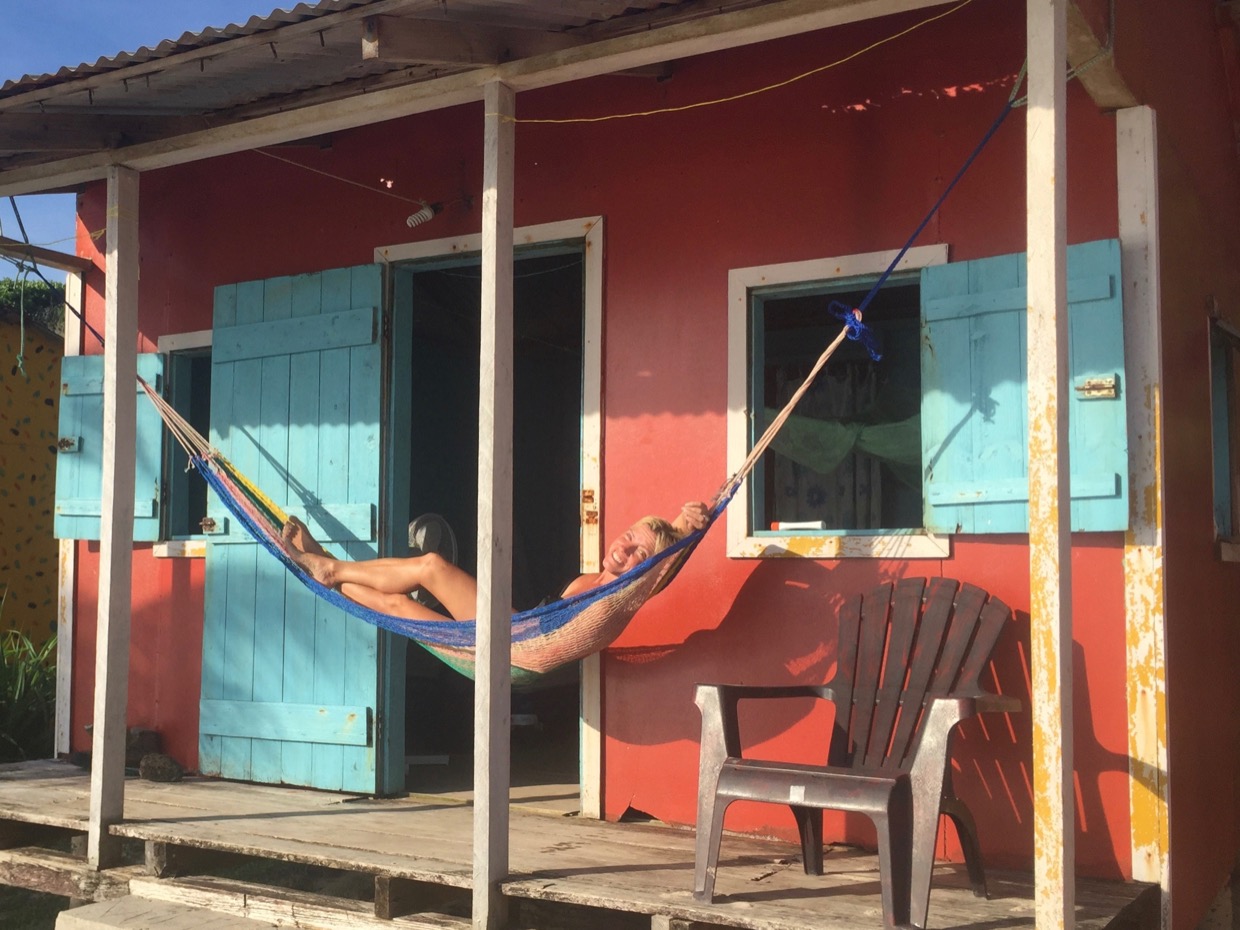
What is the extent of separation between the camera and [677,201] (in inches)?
164

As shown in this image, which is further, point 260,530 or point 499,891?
point 260,530

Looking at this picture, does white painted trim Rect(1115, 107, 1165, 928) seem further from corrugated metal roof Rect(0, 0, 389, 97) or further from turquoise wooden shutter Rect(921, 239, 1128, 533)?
corrugated metal roof Rect(0, 0, 389, 97)

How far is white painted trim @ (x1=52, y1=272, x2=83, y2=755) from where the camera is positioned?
541 centimetres

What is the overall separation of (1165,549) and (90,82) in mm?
3298

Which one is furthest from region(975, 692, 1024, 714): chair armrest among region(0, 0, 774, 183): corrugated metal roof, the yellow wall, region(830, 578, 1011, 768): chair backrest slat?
the yellow wall

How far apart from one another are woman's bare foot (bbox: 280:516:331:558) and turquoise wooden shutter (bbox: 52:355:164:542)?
1138 mm

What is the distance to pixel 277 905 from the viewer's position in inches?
137

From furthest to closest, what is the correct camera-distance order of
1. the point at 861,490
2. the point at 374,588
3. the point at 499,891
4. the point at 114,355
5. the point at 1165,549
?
the point at 861,490
the point at 374,588
the point at 114,355
the point at 1165,549
the point at 499,891

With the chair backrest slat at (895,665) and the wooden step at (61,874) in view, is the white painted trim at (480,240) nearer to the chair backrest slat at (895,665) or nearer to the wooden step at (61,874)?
the chair backrest slat at (895,665)

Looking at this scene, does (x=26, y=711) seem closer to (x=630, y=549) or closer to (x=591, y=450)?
(x=591, y=450)

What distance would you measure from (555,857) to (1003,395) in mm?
1824

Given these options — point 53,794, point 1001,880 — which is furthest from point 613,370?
point 53,794

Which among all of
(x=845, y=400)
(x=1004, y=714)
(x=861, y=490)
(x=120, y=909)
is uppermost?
(x=845, y=400)

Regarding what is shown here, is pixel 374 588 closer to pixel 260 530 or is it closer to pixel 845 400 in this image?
pixel 260 530
